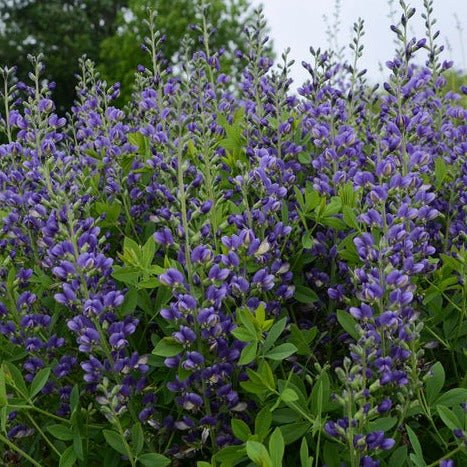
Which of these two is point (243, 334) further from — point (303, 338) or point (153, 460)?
point (153, 460)

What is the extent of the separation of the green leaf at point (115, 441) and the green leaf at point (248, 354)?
0.41 meters

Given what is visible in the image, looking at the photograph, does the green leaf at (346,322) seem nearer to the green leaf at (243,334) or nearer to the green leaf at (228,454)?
the green leaf at (243,334)

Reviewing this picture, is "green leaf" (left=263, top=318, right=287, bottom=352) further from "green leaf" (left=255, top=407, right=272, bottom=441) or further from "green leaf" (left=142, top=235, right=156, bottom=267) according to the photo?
"green leaf" (left=142, top=235, right=156, bottom=267)

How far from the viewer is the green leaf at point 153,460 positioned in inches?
85.4

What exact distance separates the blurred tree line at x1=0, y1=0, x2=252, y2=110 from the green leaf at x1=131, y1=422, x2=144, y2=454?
78.4ft

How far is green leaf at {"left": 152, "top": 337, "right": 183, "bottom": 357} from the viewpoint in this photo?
2130 millimetres

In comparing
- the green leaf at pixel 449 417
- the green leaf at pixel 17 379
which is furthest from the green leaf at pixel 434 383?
the green leaf at pixel 17 379

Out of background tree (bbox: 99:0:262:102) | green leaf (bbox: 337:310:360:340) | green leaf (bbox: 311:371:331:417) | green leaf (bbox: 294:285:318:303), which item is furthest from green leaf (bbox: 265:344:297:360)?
background tree (bbox: 99:0:262:102)

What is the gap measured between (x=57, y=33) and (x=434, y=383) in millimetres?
32165

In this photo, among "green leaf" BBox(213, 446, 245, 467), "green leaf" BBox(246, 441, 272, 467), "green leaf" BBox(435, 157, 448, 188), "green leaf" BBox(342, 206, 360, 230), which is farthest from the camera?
"green leaf" BBox(435, 157, 448, 188)

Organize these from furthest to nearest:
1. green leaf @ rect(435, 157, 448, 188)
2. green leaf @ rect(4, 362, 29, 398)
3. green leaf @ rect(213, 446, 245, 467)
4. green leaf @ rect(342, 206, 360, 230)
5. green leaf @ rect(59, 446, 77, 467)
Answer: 1. green leaf @ rect(435, 157, 448, 188)
2. green leaf @ rect(342, 206, 360, 230)
3. green leaf @ rect(4, 362, 29, 398)
4. green leaf @ rect(59, 446, 77, 467)
5. green leaf @ rect(213, 446, 245, 467)

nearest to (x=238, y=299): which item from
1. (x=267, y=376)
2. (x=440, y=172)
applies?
(x=267, y=376)

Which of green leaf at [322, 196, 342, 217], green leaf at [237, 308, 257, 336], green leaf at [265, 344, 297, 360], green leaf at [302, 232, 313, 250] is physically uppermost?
green leaf at [322, 196, 342, 217]

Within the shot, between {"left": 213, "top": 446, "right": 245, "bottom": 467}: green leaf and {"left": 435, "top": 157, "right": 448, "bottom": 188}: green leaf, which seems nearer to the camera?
{"left": 213, "top": 446, "right": 245, "bottom": 467}: green leaf
